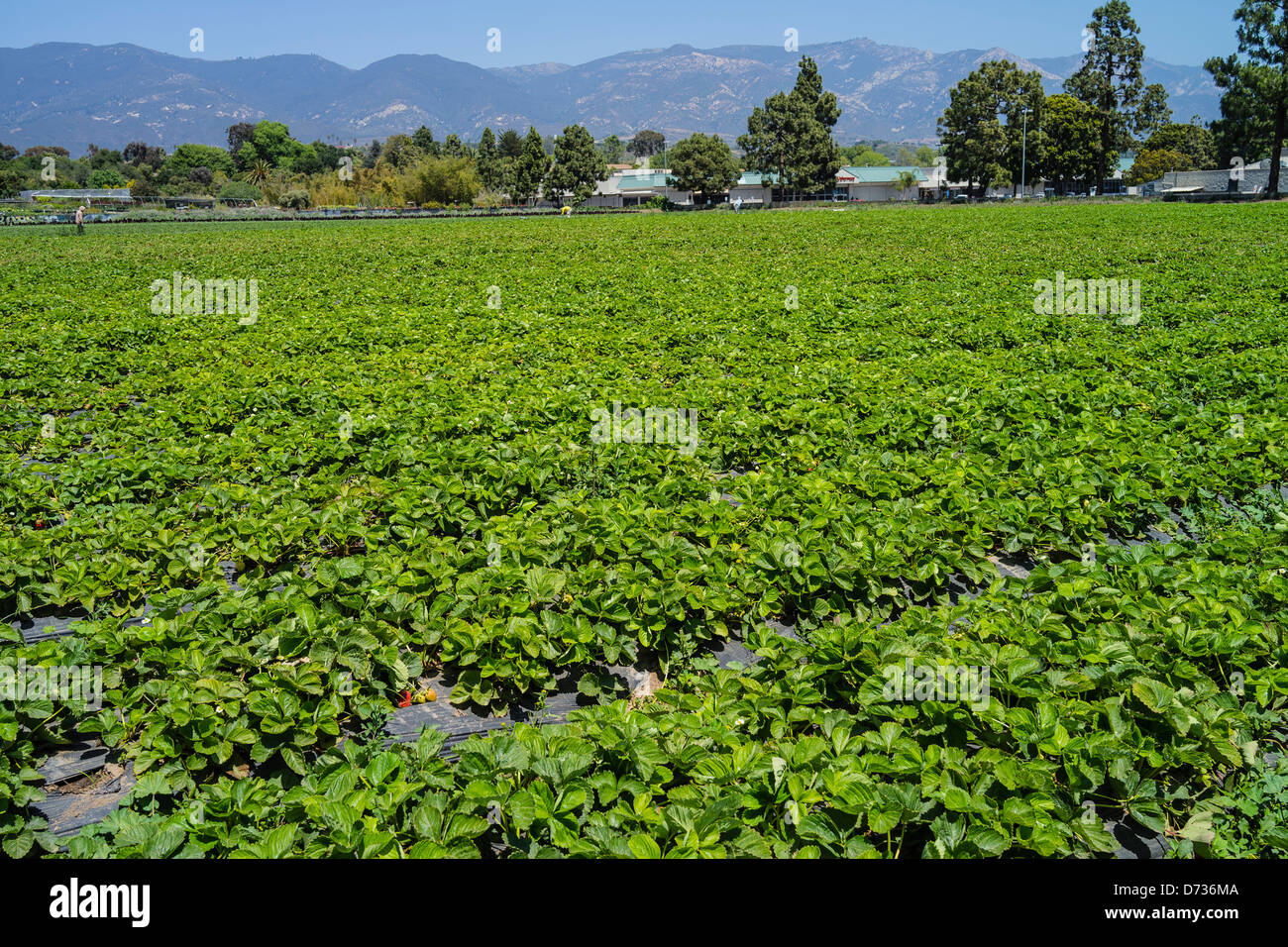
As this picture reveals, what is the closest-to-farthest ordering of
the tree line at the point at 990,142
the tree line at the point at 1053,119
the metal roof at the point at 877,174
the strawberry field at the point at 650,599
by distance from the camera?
1. the strawberry field at the point at 650,599
2. the tree line at the point at 990,142
3. the tree line at the point at 1053,119
4. the metal roof at the point at 877,174

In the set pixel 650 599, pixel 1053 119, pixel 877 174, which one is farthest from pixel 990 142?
pixel 650 599

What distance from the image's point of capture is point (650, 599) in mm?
4652

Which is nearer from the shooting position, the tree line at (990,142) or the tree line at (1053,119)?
the tree line at (990,142)

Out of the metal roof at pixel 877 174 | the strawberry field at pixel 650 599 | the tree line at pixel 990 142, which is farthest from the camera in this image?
the metal roof at pixel 877 174

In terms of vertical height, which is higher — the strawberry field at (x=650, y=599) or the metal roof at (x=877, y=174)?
the metal roof at (x=877, y=174)

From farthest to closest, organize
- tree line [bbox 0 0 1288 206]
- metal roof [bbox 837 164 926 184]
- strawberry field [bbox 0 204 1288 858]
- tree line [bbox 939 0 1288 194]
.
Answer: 1. metal roof [bbox 837 164 926 184]
2. tree line [bbox 939 0 1288 194]
3. tree line [bbox 0 0 1288 206]
4. strawberry field [bbox 0 204 1288 858]

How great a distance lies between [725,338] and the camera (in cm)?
1272

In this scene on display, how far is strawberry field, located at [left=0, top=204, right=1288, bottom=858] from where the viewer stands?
3176 millimetres

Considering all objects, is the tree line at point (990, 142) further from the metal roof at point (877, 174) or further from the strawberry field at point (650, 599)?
the strawberry field at point (650, 599)

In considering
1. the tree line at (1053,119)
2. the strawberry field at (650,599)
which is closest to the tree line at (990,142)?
the tree line at (1053,119)

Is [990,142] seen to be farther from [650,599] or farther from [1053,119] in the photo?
[650,599]

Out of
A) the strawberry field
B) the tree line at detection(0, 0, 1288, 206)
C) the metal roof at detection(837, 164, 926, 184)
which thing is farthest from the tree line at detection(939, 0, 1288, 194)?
the strawberry field

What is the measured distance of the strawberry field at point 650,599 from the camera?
10.4 ft

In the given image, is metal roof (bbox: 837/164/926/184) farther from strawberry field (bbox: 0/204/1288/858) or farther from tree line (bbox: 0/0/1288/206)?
strawberry field (bbox: 0/204/1288/858)
